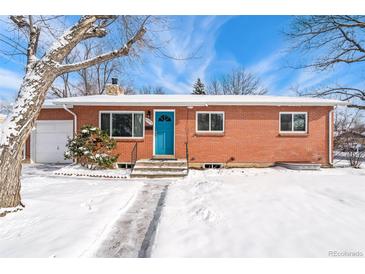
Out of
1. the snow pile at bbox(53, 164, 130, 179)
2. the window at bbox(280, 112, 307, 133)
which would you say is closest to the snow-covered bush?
the snow pile at bbox(53, 164, 130, 179)

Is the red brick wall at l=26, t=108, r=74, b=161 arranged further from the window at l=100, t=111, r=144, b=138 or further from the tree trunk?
the tree trunk

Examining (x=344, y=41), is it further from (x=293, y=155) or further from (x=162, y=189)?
(x=162, y=189)

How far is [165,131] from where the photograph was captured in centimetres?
992

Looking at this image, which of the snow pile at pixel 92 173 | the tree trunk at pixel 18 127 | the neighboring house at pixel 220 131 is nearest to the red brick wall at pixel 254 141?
the neighboring house at pixel 220 131

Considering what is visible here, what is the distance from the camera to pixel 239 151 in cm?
995

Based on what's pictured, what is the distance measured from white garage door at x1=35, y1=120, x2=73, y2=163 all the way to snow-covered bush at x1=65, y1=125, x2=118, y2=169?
2114mm

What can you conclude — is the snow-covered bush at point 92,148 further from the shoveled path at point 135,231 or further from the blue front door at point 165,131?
the shoveled path at point 135,231

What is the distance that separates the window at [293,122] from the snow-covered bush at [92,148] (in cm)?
838

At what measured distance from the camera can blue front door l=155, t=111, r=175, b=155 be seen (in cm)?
991

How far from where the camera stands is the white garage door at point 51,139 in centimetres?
1083

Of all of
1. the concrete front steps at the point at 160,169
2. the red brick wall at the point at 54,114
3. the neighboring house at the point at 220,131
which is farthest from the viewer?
the red brick wall at the point at 54,114

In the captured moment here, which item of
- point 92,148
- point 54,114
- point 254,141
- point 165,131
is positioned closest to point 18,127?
point 92,148
